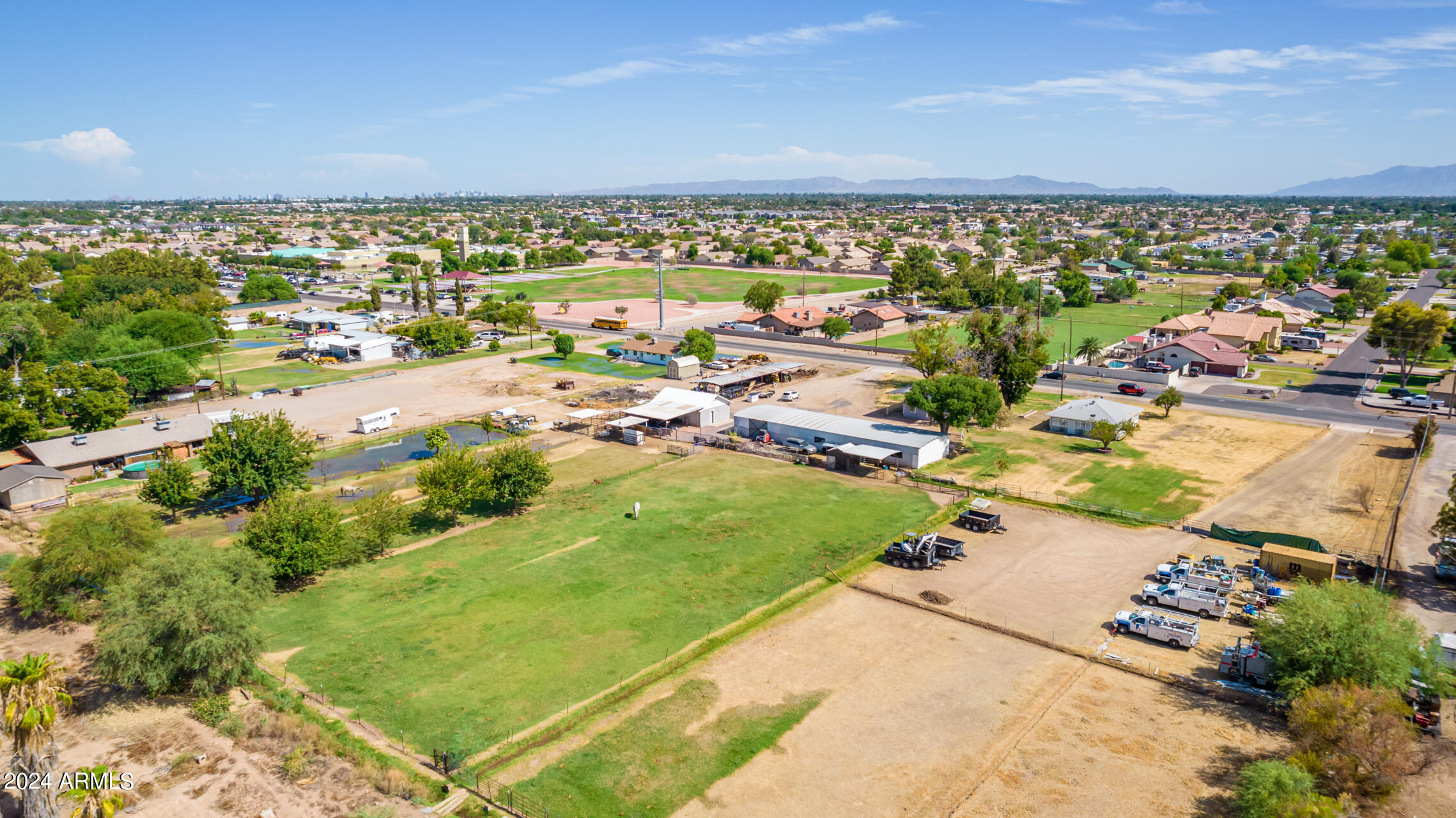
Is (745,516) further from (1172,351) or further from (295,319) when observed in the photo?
(295,319)

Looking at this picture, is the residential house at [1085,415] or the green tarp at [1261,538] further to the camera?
the residential house at [1085,415]

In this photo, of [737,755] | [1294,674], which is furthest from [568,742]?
[1294,674]

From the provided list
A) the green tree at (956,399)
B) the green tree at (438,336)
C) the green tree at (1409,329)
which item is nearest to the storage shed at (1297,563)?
the green tree at (956,399)

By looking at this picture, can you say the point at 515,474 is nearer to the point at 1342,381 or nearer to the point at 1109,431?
the point at 1109,431

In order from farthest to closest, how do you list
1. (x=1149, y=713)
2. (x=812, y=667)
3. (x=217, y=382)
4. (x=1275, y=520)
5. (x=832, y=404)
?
(x=217, y=382), (x=832, y=404), (x=1275, y=520), (x=812, y=667), (x=1149, y=713)

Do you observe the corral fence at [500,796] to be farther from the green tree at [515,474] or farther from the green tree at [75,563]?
the green tree at [515,474]

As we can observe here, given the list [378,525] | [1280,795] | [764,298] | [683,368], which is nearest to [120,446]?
[378,525]
